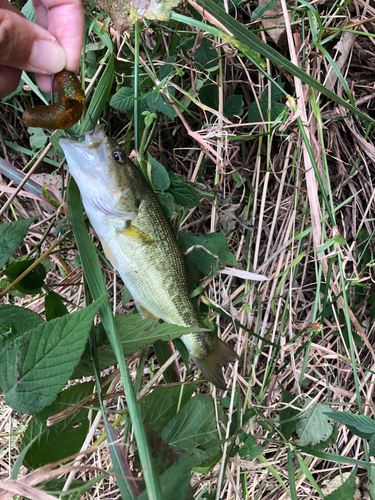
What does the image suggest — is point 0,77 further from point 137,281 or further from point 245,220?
point 245,220

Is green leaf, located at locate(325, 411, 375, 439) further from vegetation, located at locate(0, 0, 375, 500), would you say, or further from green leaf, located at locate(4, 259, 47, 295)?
green leaf, located at locate(4, 259, 47, 295)

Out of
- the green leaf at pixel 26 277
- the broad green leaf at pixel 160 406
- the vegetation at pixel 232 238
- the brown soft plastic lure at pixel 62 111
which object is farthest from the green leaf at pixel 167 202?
the broad green leaf at pixel 160 406

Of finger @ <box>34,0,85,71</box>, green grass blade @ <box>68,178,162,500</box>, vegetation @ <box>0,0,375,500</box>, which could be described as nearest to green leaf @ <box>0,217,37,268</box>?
vegetation @ <box>0,0,375,500</box>

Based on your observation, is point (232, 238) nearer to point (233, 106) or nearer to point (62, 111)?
point (233, 106)

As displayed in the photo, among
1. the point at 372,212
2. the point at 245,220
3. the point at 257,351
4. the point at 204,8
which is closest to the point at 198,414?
the point at 257,351

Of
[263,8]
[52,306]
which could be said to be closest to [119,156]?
[52,306]
